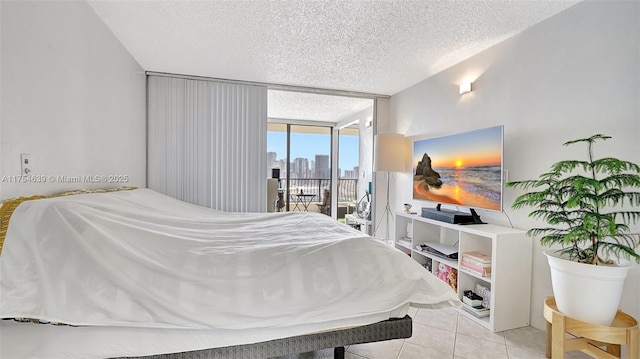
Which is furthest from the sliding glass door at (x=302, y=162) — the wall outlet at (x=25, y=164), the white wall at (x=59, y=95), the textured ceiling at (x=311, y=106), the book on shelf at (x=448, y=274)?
the wall outlet at (x=25, y=164)

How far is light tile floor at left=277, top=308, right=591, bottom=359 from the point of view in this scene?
6.01 ft

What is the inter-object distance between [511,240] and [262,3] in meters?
2.55

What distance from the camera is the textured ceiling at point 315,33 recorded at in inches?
81.4

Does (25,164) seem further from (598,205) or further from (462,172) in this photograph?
(462,172)

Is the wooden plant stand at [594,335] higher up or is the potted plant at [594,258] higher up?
the potted plant at [594,258]

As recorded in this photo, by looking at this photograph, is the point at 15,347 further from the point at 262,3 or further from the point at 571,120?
the point at 571,120

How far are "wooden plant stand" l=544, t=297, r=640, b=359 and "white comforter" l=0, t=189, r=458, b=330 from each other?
642 mm

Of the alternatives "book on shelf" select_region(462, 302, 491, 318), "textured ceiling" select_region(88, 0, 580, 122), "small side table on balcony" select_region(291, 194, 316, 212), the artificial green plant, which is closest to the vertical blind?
"textured ceiling" select_region(88, 0, 580, 122)

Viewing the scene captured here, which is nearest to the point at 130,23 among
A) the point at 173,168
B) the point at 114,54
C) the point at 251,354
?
the point at 114,54

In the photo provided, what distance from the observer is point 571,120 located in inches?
79.7

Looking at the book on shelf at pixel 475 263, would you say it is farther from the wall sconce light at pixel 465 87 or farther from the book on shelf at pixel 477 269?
the wall sconce light at pixel 465 87

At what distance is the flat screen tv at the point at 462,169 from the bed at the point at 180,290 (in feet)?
4.32

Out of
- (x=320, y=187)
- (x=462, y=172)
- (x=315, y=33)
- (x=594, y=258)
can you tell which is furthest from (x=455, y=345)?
(x=320, y=187)

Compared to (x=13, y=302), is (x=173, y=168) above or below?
above
